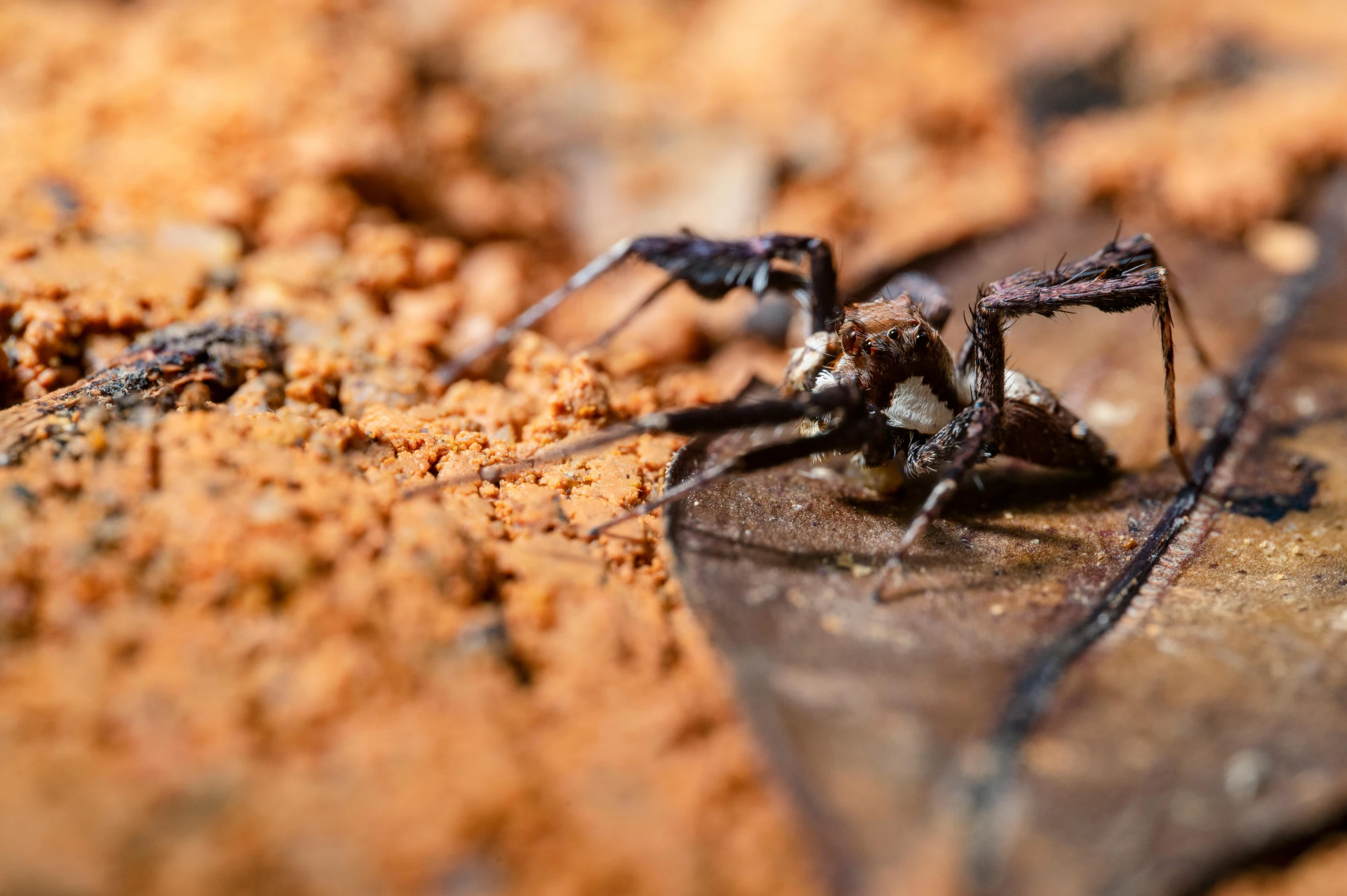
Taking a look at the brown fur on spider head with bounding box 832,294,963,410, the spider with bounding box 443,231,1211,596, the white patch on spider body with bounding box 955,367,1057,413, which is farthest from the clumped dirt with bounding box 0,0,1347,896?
the white patch on spider body with bounding box 955,367,1057,413

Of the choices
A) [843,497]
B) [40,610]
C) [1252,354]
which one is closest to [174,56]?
[40,610]

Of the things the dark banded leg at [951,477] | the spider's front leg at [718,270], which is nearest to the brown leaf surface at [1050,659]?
the dark banded leg at [951,477]

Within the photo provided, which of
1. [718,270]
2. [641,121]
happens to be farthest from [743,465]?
[641,121]

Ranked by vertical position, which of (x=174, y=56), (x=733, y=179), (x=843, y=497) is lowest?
(x=843, y=497)

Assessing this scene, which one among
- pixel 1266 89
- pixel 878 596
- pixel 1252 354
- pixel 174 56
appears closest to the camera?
pixel 878 596

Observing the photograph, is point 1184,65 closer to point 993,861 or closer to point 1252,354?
point 1252,354

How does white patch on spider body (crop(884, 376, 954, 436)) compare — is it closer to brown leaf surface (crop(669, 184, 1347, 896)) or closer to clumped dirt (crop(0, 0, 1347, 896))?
Answer: brown leaf surface (crop(669, 184, 1347, 896))
